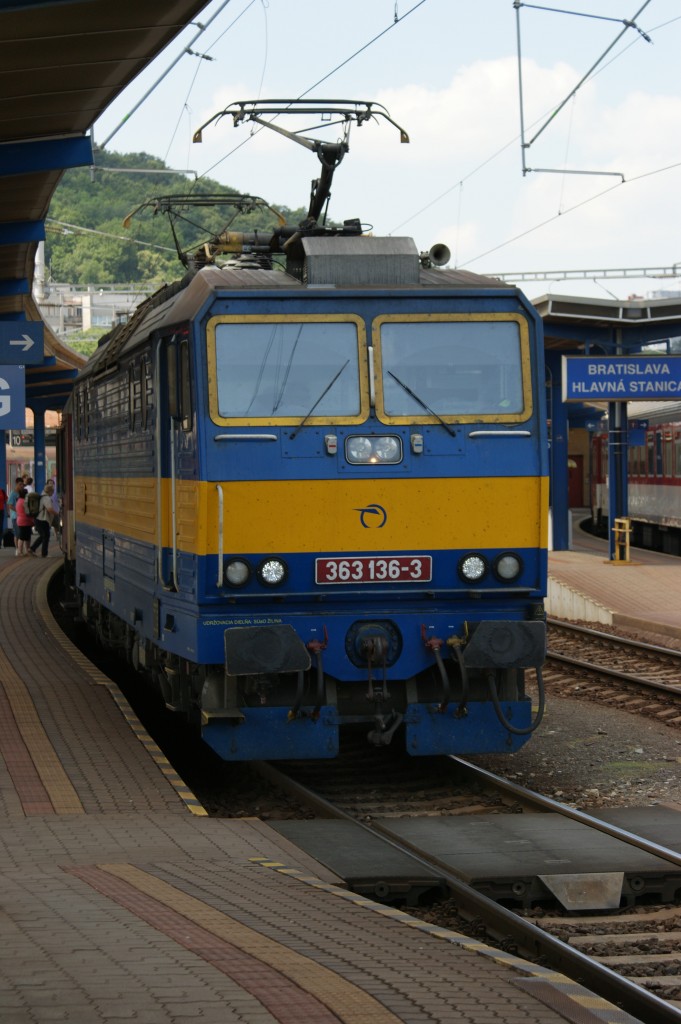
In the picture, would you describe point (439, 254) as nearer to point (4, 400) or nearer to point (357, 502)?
point (357, 502)

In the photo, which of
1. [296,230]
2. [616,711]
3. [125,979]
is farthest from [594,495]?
[125,979]

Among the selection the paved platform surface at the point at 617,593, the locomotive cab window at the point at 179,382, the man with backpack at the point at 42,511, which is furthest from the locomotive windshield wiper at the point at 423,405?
the man with backpack at the point at 42,511

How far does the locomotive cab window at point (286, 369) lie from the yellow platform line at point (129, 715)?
2.37 meters

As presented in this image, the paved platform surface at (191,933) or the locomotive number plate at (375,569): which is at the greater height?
the locomotive number plate at (375,569)

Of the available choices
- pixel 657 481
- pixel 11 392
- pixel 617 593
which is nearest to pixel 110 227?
pixel 657 481

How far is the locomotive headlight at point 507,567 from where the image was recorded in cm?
944

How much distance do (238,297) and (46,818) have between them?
11.2 feet

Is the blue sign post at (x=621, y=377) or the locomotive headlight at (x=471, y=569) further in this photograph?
the blue sign post at (x=621, y=377)

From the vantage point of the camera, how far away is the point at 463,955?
6027mm

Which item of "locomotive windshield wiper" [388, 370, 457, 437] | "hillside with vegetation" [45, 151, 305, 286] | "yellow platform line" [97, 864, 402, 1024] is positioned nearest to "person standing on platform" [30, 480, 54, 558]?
"locomotive windshield wiper" [388, 370, 457, 437]

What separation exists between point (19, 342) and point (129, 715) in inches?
177

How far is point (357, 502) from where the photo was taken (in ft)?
30.4

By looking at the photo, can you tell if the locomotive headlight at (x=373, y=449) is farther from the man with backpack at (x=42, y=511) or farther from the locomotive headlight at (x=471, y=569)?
the man with backpack at (x=42, y=511)

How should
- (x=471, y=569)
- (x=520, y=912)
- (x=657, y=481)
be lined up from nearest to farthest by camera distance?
(x=520, y=912) < (x=471, y=569) < (x=657, y=481)
